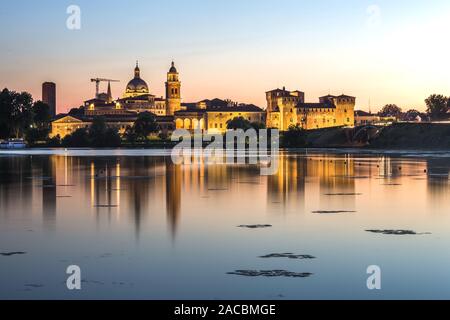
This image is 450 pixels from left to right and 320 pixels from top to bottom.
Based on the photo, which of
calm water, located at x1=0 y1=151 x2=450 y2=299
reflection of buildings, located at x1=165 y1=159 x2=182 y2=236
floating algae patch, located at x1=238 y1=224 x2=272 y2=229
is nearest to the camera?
calm water, located at x1=0 y1=151 x2=450 y2=299

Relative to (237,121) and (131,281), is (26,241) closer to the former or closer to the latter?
(131,281)

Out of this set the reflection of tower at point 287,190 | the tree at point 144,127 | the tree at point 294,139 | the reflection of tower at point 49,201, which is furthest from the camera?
the tree at point 144,127

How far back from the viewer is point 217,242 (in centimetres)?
1498

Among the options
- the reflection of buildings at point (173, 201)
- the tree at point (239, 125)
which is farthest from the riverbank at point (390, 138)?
the reflection of buildings at point (173, 201)

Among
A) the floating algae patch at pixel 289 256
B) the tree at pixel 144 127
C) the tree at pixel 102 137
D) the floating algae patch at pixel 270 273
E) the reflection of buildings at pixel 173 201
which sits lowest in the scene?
the floating algae patch at pixel 270 273

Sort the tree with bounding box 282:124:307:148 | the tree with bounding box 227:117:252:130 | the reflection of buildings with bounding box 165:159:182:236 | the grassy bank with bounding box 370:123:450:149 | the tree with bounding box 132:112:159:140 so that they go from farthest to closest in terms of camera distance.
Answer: the tree with bounding box 227:117:252:130
the tree with bounding box 132:112:159:140
the tree with bounding box 282:124:307:148
the grassy bank with bounding box 370:123:450:149
the reflection of buildings with bounding box 165:159:182:236

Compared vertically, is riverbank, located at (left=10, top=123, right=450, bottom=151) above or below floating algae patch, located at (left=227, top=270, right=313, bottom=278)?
above

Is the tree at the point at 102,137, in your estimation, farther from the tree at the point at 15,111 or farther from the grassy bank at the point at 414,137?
the grassy bank at the point at 414,137

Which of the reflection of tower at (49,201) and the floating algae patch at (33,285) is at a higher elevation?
the reflection of tower at (49,201)

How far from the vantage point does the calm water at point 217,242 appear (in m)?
10.6

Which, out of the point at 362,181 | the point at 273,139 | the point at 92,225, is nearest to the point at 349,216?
the point at 92,225

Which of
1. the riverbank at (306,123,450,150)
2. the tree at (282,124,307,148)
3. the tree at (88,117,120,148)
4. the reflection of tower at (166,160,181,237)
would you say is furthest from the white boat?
the reflection of tower at (166,160,181,237)

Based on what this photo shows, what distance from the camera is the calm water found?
10.6m

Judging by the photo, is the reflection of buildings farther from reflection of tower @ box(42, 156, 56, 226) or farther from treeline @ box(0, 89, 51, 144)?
treeline @ box(0, 89, 51, 144)
